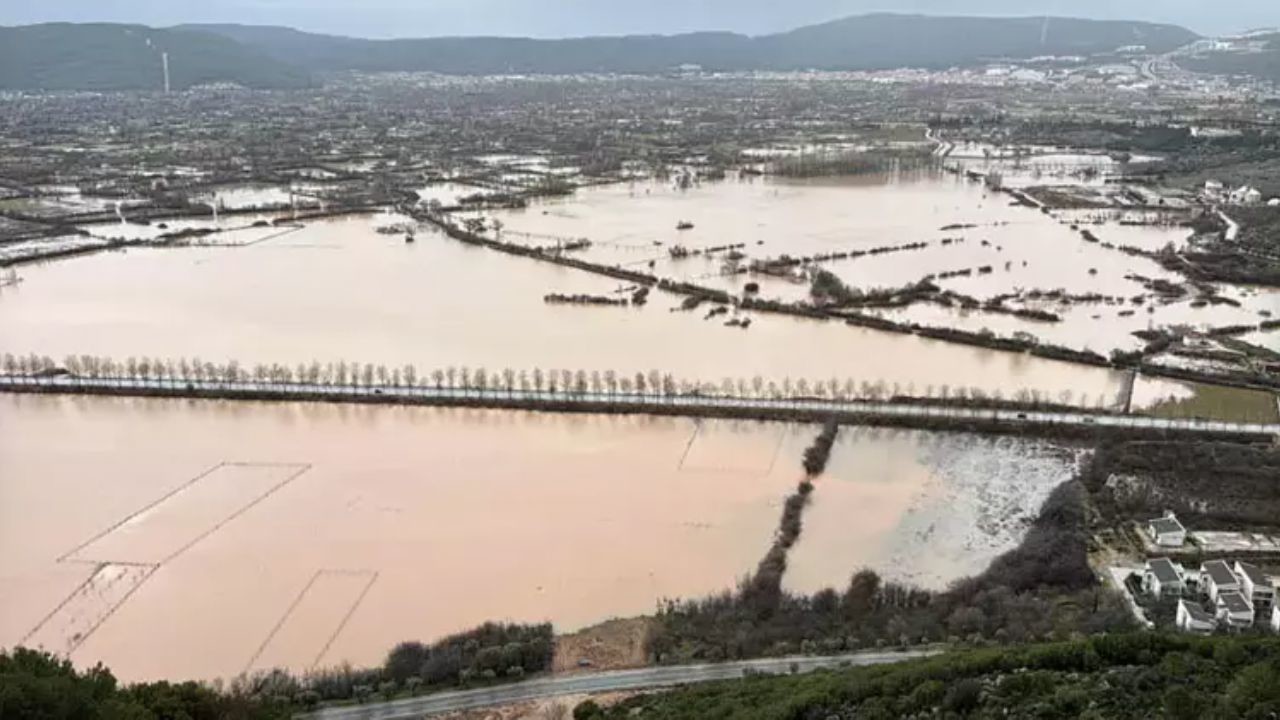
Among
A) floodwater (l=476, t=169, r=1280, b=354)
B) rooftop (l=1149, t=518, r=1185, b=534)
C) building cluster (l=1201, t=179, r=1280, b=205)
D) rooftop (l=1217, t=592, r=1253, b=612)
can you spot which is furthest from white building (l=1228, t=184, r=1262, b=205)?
rooftop (l=1217, t=592, r=1253, b=612)

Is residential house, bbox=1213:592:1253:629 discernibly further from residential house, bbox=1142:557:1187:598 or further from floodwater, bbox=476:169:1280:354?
floodwater, bbox=476:169:1280:354

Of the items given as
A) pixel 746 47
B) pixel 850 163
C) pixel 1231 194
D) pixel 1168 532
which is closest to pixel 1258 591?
pixel 1168 532

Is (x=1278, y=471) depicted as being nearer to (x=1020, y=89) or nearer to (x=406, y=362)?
(x=406, y=362)

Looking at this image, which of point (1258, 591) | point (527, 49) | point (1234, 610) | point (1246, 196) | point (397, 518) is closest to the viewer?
point (1234, 610)

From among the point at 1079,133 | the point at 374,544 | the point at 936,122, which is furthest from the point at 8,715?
the point at 936,122

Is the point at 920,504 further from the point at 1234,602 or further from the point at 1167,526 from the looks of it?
the point at 1234,602

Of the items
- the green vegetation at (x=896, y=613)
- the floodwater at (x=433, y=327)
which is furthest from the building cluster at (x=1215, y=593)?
the floodwater at (x=433, y=327)
